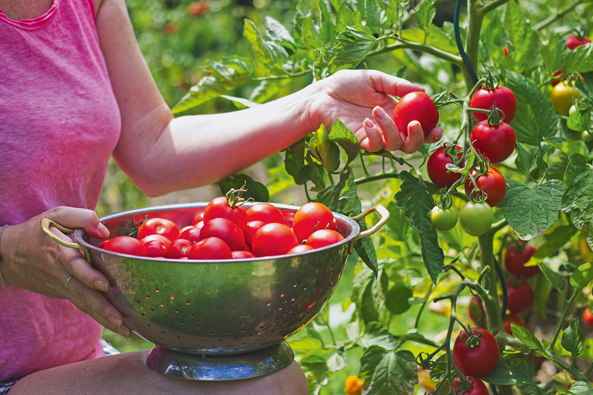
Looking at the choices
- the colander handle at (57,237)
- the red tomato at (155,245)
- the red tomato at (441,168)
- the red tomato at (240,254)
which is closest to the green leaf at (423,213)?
the red tomato at (441,168)

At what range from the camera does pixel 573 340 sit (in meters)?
0.85

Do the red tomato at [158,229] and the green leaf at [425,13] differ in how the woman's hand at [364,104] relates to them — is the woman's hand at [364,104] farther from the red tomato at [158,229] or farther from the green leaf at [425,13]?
the red tomato at [158,229]

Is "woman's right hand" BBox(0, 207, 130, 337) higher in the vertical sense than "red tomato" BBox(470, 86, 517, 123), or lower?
lower

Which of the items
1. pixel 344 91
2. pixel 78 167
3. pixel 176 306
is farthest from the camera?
pixel 78 167

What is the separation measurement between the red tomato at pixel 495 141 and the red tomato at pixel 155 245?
473 millimetres

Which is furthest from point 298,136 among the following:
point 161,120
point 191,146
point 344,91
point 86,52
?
point 86,52

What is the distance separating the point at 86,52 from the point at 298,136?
463 mm

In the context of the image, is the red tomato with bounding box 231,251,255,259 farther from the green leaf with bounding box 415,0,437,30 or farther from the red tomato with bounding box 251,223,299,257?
the green leaf with bounding box 415,0,437,30

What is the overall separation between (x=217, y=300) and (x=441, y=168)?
398 millimetres

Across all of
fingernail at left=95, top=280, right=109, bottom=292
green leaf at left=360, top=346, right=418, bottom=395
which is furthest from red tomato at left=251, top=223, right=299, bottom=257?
green leaf at left=360, top=346, right=418, bottom=395

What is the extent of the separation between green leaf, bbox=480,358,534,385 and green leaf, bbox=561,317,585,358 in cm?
8

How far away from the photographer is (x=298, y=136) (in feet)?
3.35

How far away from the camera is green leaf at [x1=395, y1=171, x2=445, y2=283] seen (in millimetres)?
824

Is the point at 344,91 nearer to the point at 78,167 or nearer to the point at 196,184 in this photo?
the point at 196,184
